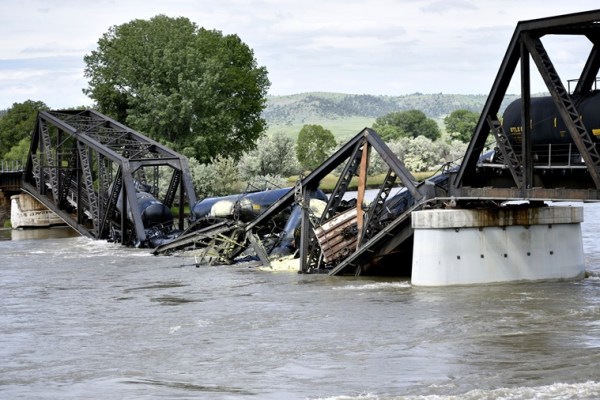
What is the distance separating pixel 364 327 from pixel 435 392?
8.59 m

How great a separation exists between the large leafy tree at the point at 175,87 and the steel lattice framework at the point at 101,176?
56.2ft

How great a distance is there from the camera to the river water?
2627 centimetres

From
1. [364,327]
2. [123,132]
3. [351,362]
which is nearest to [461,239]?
[364,327]

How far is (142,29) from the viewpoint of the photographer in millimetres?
110188

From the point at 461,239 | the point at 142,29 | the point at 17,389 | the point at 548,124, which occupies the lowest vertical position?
the point at 17,389

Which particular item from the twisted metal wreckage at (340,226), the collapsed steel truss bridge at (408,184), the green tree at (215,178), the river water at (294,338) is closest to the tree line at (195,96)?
the green tree at (215,178)

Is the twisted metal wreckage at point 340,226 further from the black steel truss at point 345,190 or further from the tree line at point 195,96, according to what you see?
the tree line at point 195,96

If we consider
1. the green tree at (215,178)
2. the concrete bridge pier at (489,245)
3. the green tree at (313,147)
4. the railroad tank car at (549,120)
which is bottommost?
the concrete bridge pier at (489,245)

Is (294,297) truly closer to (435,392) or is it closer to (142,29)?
(435,392)

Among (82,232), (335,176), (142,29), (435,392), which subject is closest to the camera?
(435,392)

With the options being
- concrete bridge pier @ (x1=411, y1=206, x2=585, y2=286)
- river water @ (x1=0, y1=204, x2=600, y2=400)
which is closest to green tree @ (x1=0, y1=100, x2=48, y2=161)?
river water @ (x1=0, y1=204, x2=600, y2=400)

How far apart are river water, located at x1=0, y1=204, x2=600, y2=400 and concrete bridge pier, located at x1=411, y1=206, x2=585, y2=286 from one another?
0.65 meters

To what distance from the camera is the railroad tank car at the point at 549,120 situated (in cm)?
3547

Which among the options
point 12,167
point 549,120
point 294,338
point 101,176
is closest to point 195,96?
point 12,167
